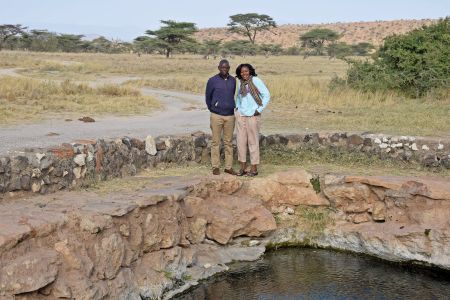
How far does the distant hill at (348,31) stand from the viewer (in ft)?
216

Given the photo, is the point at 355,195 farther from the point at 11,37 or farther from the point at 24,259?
the point at 11,37

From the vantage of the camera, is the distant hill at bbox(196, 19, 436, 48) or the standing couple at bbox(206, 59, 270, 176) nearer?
the standing couple at bbox(206, 59, 270, 176)

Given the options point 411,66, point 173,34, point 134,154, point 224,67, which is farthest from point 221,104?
point 173,34

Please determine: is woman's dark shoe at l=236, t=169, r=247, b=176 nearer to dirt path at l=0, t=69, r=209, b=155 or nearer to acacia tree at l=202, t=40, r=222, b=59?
dirt path at l=0, t=69, r=209, b=155

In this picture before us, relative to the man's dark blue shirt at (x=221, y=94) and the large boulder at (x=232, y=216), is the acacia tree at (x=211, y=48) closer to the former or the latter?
the man's dark blue shirt at (x=221, y=94)

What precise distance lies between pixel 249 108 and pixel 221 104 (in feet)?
1.42

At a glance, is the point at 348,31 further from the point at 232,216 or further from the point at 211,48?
the point at 232,216

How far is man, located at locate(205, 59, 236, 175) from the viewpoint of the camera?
8344 millimetres

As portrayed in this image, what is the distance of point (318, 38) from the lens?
5428cm

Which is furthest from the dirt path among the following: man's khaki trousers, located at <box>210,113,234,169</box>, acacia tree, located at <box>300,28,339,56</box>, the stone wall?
acacia tree, located at <box>300,28,339,56</box>

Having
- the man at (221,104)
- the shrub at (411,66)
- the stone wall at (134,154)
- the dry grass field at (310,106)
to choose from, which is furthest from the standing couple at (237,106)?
the shrub at (411,66)

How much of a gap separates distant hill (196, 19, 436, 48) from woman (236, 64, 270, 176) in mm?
56082

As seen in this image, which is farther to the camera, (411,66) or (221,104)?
(411,66)

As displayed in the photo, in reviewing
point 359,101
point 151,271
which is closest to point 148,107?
point 359,101
